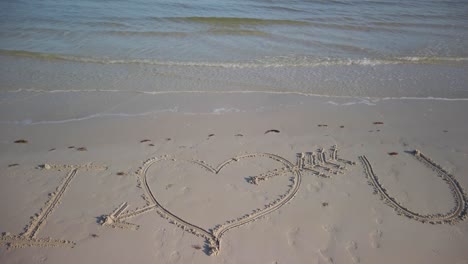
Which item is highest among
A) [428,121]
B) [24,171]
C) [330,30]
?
[330,30]

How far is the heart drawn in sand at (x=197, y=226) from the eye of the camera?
3.96m

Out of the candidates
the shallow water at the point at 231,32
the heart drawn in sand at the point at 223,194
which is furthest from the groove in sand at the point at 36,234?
the shallow water at the point at 231,32

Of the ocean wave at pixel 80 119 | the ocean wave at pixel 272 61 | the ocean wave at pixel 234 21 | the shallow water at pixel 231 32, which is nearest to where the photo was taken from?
the ocean wave at pixel 80 119

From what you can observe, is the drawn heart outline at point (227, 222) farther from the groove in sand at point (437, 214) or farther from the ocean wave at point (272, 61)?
the ocean wave at point (272, 61)

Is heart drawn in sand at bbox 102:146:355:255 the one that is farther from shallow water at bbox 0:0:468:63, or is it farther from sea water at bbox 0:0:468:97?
shallow water at bbox 0:0:468:63

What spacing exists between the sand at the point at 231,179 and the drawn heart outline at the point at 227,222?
21 millimetres

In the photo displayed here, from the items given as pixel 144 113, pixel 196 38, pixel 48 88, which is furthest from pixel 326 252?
pixel 196 38

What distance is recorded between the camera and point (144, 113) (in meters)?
6.50

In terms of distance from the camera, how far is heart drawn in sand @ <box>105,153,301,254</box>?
13.0ft

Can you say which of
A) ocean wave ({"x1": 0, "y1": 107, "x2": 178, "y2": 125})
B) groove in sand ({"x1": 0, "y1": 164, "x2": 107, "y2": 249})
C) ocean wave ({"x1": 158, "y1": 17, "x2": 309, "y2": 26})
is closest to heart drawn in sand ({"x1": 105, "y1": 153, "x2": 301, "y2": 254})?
groove in sand ({"x1": 0, "y1": 164, "x2": 107, "y2": 249})

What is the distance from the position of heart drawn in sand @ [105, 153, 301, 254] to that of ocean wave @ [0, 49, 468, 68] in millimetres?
4391

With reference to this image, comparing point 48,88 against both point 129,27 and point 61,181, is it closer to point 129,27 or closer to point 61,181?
point 61,181

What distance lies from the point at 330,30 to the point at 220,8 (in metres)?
5.61

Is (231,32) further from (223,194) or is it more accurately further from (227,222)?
(227,222)
